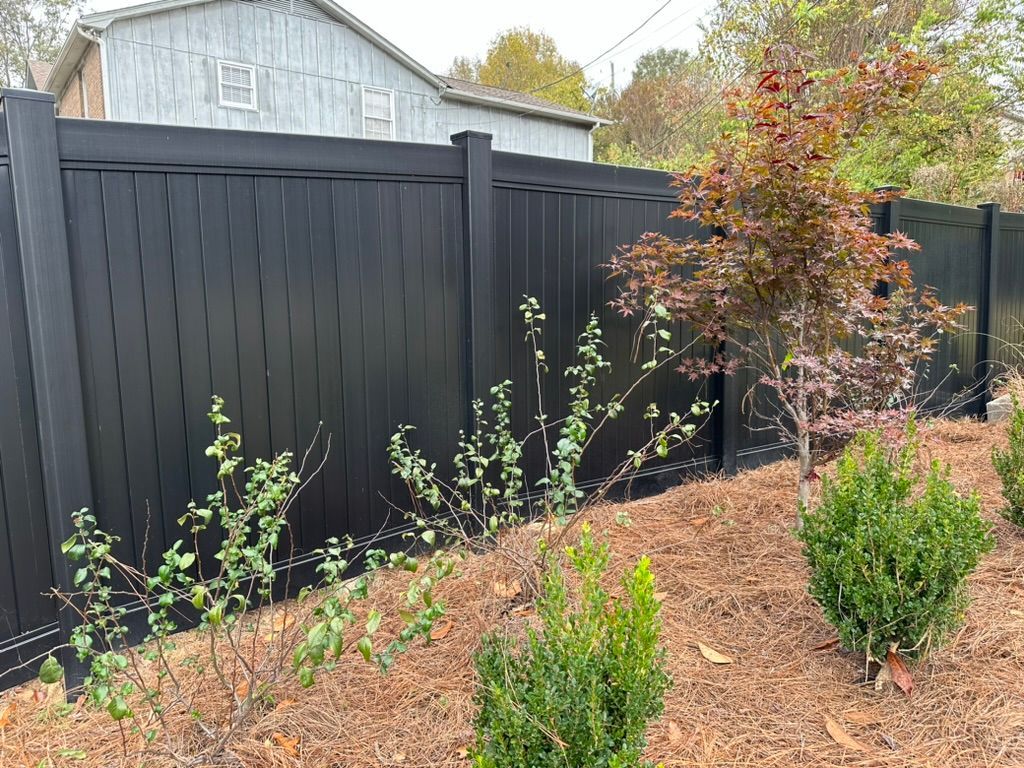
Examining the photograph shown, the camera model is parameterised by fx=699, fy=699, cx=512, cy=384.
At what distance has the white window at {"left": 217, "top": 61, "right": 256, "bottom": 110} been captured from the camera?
37.0 feet

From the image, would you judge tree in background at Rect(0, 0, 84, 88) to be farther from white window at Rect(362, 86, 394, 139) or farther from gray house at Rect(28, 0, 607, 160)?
white window at Rect(362, 86, 394, 139)

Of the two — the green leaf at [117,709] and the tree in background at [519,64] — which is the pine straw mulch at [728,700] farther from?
the tree in background at [519,64]

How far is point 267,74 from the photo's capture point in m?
11.8

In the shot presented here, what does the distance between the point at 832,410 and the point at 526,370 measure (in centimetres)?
158

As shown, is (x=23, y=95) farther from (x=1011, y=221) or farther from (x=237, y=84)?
(x=237, y=84)

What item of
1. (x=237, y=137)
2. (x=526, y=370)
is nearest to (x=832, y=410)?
(x=526, y=370)

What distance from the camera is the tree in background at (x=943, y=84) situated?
10352 millimetres

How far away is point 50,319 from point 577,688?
2030 millimetres

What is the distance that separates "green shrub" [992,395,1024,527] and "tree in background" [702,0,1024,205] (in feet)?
25.7

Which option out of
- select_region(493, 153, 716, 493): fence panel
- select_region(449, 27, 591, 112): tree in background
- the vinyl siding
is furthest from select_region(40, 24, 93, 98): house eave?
select_region(449, 27, 591, 112): tree in background

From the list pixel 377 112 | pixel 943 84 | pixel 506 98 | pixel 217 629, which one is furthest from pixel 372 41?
pixel 217 629

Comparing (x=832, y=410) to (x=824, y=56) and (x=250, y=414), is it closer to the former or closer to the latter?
(x=250, y=414)

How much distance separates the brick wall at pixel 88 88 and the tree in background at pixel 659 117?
11.4 metres

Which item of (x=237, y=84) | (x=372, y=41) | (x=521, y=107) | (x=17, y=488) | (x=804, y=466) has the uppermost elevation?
(x=372, y=41)
